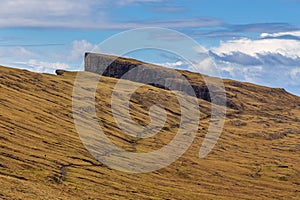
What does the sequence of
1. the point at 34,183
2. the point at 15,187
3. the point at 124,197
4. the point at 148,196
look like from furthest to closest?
the point at 148,196, the point at 124,197, the point at 34,183, the point at 15,187

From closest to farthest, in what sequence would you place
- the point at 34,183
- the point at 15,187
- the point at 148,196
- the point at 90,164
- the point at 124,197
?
the point at 15,187, the point at 34,183, the point at 124,197, the point at 148,196, the point at 90,164

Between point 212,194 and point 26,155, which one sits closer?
point 26,155

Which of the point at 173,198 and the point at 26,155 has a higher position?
the point at 26,155

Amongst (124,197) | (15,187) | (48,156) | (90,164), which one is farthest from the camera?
(90,164)

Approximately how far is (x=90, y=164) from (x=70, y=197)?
66935 millimetres

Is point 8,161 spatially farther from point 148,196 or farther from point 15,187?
point 148,196

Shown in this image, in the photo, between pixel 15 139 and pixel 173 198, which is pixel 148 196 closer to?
pixel 173 198

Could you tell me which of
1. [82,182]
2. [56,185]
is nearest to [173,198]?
[82,182]

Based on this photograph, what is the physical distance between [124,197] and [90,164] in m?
47.0

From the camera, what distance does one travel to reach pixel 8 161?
160 metres

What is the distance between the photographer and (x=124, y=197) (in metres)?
155

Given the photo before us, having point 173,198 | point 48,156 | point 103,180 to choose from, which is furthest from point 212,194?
point 48,156

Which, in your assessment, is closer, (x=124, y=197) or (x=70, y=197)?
(x=70, y=197)

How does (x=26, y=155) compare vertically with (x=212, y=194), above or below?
above
